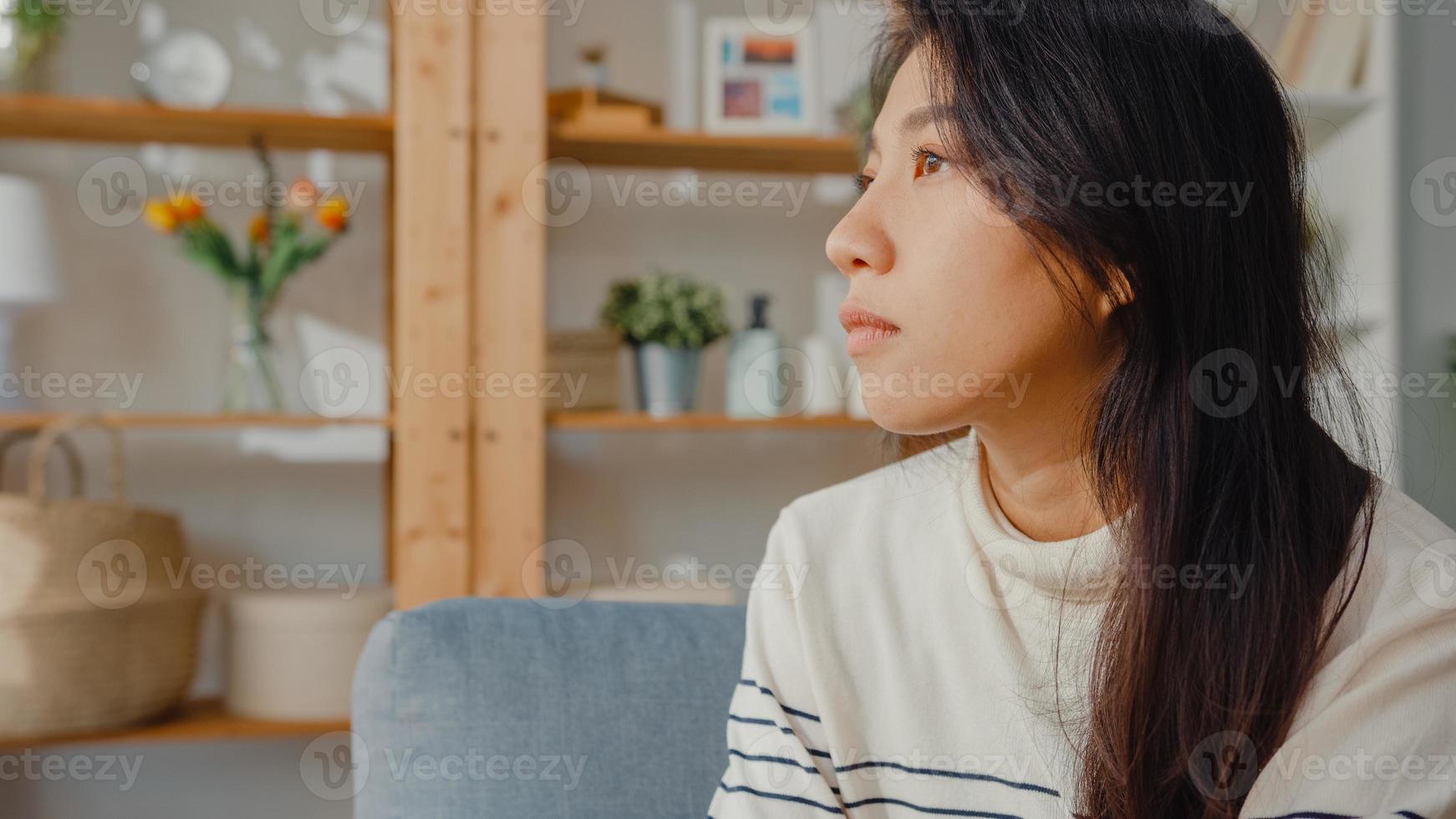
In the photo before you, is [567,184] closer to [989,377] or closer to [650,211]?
[650,211]

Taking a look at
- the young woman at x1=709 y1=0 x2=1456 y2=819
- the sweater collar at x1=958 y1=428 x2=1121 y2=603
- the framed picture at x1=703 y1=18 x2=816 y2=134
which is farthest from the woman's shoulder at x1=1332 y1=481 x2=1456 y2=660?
the framed picture at x1=703 y1=18 x2=816 y2=134

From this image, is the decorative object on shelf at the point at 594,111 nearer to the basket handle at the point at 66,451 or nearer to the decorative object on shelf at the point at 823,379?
the decorative object on shelf at the point at 823,379

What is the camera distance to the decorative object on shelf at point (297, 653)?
2.06 metres

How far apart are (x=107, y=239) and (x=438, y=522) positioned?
37.0 inches

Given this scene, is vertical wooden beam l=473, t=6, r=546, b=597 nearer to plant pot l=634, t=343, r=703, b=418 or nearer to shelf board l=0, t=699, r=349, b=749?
plant pot l=634, t=343, r=703, b=418

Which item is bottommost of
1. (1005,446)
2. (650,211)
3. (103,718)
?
(103,718)

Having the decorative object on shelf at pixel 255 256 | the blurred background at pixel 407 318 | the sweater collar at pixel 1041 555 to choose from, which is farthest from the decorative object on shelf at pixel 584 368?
the sweater collar at pixel 1041 555

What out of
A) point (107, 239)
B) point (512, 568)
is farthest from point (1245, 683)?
point (107, 239)

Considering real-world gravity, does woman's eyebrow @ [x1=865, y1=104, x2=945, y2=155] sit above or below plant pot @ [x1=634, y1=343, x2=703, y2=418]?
above

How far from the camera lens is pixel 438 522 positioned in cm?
211

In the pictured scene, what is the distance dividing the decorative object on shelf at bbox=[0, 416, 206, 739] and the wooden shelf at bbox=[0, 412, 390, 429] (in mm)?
50

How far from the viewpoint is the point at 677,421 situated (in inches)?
90.8

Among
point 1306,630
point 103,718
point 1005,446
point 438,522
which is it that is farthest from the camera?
point 438,522

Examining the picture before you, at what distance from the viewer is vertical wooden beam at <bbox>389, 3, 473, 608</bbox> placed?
210 cm
